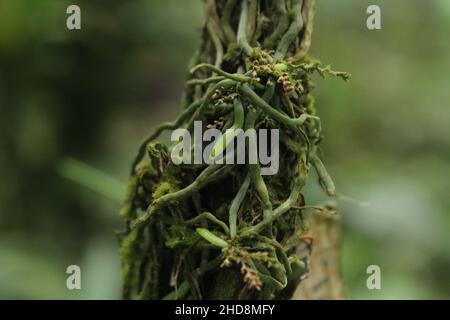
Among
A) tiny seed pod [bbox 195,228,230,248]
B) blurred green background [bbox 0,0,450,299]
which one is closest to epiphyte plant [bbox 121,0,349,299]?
tiny seed pod [bbox 195,228,230,248]

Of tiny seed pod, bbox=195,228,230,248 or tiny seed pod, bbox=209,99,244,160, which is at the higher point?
tiny seed pod, bbox=209,99,244,160

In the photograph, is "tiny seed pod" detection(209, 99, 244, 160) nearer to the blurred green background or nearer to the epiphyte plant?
the epiphyte plant

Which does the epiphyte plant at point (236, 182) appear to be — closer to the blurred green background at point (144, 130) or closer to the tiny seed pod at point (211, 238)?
the tiny seed pod at point (211, 238)

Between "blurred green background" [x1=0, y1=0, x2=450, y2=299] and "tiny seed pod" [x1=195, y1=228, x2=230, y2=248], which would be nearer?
"tiny seed pod" [x1=195, y1=228, x2=230, y2=248]

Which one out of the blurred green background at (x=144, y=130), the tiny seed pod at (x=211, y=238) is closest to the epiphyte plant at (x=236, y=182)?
the tiny seed pod at (x=211, y=238)

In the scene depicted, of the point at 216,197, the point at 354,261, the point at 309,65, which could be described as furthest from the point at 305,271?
the point at 354,261

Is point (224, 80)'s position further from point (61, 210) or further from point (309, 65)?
point (61, 210)
